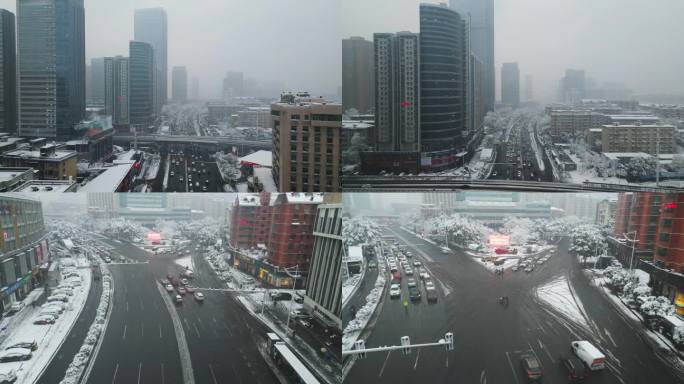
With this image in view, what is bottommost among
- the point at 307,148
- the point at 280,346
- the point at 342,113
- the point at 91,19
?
the point at 280,346

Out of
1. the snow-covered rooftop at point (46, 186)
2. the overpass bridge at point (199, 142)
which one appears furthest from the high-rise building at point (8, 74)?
the overpass bridge at point (199, 142)

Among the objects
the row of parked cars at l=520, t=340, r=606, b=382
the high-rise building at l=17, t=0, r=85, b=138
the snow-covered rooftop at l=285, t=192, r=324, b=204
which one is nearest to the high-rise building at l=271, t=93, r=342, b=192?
the snow-covered rooftop at l=285, t=192, r=324, b=204

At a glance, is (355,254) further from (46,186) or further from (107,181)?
(46,186)

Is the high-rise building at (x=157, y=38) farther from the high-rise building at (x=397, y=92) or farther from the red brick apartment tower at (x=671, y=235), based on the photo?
the red brick apartment tower at (x=671, y=235)

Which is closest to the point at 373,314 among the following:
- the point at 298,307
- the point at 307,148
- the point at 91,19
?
the point at 298,307

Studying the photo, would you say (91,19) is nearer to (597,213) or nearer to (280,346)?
(280,346)
